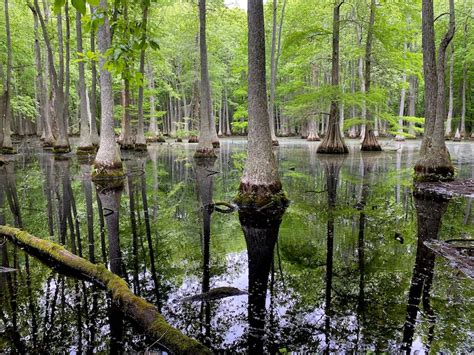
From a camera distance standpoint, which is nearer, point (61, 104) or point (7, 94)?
point (7, 94)

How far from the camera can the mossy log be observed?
8.41ft

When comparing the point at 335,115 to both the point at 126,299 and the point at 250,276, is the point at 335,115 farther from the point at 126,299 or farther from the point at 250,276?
the point at 126,299

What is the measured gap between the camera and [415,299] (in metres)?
3.59

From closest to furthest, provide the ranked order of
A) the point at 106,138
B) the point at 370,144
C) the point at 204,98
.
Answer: the point at 106,138 < the point at 204,98 < the point at 370,144

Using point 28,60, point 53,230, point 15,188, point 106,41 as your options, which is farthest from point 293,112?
point 28,60

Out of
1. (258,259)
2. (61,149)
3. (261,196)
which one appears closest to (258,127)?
(261,196)

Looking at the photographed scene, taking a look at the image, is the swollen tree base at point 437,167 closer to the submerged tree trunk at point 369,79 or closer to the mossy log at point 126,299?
Answer: the submerged tree trunk at point 369,79

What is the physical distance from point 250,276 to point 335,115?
54.7 ft

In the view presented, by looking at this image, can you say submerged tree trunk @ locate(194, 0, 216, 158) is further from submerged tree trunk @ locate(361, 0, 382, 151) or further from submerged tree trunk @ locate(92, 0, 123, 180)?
submerged tree trunk @ locate(361, 0, 382, 151)

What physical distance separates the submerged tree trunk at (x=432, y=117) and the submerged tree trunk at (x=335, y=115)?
26.8 feet

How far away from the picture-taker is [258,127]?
7.58m

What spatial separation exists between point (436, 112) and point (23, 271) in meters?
11.3

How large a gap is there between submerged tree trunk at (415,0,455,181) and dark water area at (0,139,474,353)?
7.31 ft

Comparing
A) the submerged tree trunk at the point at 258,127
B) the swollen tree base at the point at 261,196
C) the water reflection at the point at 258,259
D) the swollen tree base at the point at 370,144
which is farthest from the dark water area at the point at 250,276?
the swollen tree base at the point at 370,144
